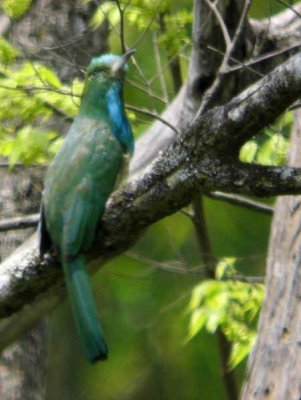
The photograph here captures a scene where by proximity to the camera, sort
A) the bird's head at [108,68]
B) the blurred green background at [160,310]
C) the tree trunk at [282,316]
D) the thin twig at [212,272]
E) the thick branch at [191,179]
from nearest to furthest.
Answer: the thick branch at [191,179]
the tree trunk at [282,316]
the bird's head at [108,68]
the thin twig at [212,272]
the blurred green background at [160,310]

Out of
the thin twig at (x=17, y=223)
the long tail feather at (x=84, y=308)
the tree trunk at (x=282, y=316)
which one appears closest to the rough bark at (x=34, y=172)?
the thin twig at (x=17, y=223)

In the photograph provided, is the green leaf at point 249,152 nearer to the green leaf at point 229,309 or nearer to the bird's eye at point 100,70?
the green leaf at point 229,309

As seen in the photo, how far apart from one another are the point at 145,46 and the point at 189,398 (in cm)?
241

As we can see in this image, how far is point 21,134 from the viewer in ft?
16.5

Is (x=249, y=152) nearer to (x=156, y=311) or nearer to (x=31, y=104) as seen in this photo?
(x=31, y=104)

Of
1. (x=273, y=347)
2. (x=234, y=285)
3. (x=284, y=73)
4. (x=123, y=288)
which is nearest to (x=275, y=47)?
(x=234, y=285)

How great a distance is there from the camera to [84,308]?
13.3ft

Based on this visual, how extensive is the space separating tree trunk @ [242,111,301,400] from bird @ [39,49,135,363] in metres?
0.68

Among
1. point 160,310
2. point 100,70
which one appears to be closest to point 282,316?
point 100,70

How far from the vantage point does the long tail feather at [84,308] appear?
3.96m

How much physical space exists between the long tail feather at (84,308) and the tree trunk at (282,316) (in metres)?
0.67

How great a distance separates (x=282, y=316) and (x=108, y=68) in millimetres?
1332

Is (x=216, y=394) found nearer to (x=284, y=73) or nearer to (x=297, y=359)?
(x=297, y=359)

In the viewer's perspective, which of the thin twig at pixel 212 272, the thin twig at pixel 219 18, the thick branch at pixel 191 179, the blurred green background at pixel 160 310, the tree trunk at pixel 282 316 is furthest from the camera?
the blurred green background at pixel 160 310
